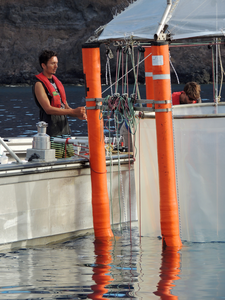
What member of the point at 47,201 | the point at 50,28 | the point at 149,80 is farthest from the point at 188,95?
the point at 50,28

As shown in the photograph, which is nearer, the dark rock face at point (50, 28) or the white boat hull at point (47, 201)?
the white boat hull at point (47, 201)

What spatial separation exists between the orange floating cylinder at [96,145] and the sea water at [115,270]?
0.91ft

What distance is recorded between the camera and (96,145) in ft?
19.3

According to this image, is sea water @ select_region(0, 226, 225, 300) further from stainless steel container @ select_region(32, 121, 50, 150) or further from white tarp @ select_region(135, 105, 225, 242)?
stainless steel container @ select_region(32, 121, 50, 150)

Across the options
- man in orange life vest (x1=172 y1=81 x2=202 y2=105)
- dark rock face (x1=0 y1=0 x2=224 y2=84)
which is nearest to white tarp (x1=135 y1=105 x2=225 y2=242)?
man in orange life vest (x1=172 y1=81 x2=202 y2=105)

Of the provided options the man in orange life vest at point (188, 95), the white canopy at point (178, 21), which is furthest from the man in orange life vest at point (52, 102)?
the man in orange life vest at point (188, 95)

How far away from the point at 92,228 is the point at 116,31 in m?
2.33

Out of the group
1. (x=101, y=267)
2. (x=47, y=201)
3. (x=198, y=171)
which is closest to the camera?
(x=101, y=267)

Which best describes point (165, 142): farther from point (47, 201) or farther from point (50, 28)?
point (50, 28)

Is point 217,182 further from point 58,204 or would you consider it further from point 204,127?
point 58,204

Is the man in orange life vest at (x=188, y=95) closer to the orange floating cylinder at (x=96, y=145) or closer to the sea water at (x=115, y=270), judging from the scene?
the orange floating cylinder at (x=96, y=145)

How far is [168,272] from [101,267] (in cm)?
65

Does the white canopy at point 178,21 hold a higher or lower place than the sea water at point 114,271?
higher

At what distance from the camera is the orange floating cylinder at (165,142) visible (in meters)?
5.17
